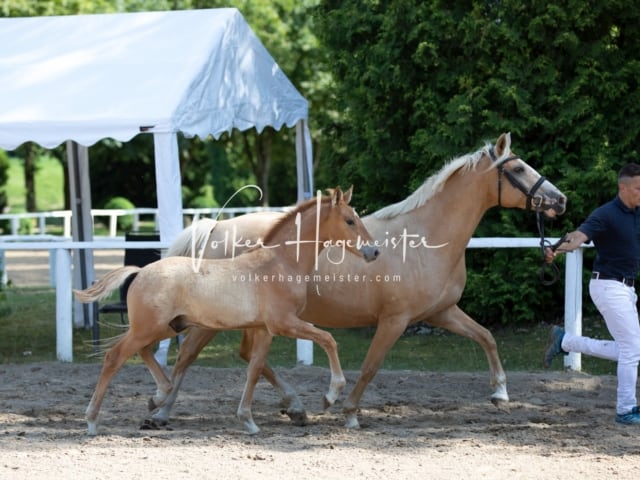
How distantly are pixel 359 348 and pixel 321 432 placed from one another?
4.23 meters

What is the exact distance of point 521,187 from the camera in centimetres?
695

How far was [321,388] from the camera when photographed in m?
8.09

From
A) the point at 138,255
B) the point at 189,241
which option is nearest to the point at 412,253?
the point at 189,241

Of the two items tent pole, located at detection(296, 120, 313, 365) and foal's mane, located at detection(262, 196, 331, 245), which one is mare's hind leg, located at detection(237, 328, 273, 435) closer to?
foal's mane, located at detection(262, 196, 331, 245)

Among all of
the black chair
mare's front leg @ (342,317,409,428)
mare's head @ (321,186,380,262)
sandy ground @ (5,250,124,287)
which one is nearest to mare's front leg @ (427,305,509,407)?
mare's front leg @ (342,317,409,428)

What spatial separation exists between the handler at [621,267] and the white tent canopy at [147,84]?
3930mm

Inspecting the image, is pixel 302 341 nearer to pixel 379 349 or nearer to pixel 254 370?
pixel 379 349

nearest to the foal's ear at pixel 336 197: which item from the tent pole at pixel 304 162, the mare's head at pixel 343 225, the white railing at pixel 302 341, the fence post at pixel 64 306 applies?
the mare's head at pixel 343 225

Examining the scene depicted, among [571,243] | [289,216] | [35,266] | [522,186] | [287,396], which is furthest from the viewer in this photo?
[35,266]

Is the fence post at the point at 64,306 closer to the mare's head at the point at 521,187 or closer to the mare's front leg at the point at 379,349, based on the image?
the mare's front leg at the point at 379,349

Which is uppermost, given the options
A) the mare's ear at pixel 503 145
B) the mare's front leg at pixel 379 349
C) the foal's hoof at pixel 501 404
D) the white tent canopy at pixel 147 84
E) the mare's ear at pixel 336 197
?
the white tent canopy at pixel 147 84

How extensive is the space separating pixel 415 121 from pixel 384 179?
87 cm

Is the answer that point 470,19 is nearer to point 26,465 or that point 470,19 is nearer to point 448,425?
point 448,425

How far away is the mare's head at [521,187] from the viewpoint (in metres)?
6.89
